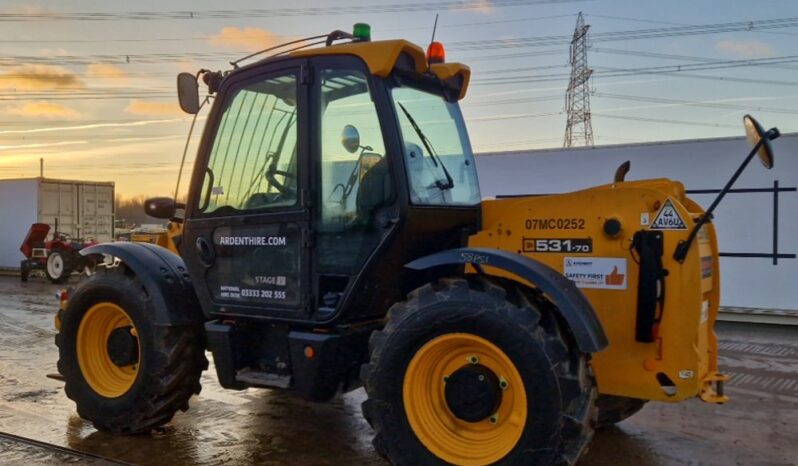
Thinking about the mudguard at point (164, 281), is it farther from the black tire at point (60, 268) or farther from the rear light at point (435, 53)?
the black tire at point (60, 268)

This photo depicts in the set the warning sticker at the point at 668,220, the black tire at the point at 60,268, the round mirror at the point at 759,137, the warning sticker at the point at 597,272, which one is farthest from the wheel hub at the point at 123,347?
the black tire at the point at 60,268

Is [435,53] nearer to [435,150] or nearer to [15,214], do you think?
[435,150]

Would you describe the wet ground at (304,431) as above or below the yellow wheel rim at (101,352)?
below

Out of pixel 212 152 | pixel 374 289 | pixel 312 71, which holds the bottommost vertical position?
pixel 374 289

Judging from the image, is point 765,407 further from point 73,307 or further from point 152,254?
point 73,307

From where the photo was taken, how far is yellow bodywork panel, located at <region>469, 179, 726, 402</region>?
3.67 metres

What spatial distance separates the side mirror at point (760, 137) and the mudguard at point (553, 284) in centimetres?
119

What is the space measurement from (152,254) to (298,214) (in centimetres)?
147

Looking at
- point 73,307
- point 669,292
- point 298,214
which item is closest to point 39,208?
point 73,307

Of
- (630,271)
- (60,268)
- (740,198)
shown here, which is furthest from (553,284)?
(60,268)

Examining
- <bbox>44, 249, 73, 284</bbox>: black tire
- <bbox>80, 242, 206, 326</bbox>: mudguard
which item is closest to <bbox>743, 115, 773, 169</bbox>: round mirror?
<bbox>80, 242, 206, 326</bbox>: mudguard

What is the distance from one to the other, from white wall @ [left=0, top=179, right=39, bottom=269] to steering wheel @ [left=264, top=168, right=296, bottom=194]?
760 inches

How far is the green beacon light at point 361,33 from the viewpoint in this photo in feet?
14.4

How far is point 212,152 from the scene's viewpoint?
4.68 m
